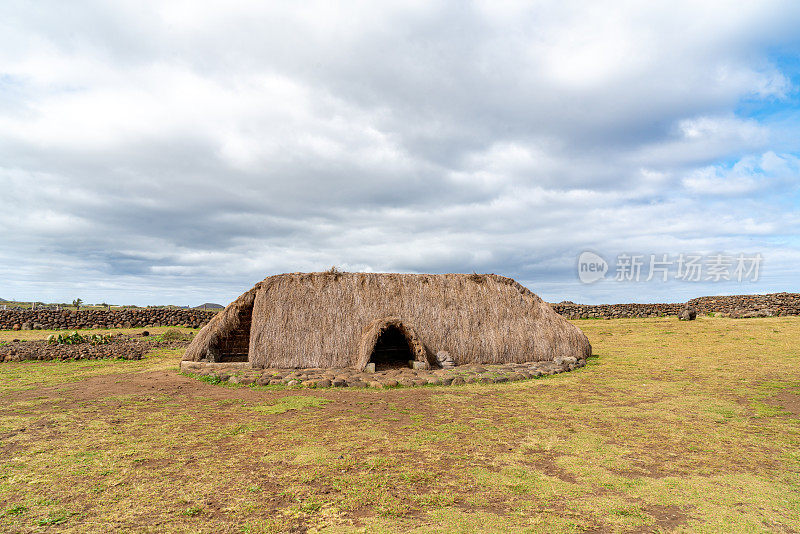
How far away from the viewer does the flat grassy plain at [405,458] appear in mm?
4371

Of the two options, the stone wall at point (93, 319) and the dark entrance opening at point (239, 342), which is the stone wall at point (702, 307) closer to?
the dark entrance opening at point (239, 342)

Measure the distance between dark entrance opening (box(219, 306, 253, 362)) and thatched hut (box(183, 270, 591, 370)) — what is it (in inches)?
1.4

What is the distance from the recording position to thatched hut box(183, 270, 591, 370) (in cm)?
1354

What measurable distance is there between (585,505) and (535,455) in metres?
1.53

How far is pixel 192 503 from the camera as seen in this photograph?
4.64 m

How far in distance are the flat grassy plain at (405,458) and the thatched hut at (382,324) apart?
2.54m

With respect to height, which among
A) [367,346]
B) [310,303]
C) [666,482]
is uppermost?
[310,303]

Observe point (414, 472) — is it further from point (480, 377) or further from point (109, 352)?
point (109, 352)

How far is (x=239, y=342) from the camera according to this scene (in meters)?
15.4

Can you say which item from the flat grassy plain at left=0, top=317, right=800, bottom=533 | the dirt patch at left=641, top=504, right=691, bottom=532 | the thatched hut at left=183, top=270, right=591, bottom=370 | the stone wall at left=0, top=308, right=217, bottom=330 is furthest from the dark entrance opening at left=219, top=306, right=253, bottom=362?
the stone wall at left=0, top=308, right=217, bottom=330

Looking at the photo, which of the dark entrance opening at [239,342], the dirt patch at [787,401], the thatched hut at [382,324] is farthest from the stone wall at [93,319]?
the dirt patch at [787,401]

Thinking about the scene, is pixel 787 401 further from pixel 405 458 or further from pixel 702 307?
pixel 702 307

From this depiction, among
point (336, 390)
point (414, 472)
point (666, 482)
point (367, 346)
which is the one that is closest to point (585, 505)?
point (666, 482)

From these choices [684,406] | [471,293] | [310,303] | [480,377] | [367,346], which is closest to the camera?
[684,406]
